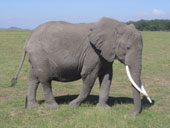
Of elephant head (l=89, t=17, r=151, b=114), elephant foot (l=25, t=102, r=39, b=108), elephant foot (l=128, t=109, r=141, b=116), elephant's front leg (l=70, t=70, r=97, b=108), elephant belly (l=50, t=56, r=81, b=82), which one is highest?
elephant head (l=89, t=17, r=151, b=114)

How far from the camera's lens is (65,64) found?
653 centimetres

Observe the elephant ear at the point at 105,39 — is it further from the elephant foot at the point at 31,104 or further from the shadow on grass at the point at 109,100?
the elephant foot at the point at 31,104

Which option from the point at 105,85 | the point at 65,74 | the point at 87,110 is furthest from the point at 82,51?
the point at 87,110

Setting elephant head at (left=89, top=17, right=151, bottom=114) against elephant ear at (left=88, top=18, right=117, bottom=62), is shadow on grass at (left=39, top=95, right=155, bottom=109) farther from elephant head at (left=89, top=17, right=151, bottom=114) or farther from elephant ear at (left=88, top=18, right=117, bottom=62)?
elephant ear at (left=88, top=18, right=117, bottom=62)

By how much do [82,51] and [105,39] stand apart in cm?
65

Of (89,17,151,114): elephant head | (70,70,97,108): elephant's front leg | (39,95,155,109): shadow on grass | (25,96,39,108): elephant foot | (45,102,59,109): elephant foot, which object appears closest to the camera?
(89,17,151,114): elephant head

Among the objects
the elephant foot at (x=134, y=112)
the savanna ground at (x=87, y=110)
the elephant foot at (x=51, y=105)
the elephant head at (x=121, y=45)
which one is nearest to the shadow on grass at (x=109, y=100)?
the savanna ground at (x=87, y=110)

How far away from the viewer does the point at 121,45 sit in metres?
6.17

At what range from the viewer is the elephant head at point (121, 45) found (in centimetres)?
601

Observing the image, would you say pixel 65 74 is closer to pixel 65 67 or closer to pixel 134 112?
pixel 65 67

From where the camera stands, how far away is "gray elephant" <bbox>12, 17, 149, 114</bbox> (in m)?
6.10

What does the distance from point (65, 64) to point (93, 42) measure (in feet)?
2.92

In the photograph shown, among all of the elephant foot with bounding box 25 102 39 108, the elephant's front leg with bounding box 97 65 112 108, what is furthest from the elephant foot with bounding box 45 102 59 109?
the elephant's front leg with bounding box 97 65 112 108

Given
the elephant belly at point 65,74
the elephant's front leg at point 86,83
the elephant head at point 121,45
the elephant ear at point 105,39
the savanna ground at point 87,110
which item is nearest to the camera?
the savanna ground at point 87,110
